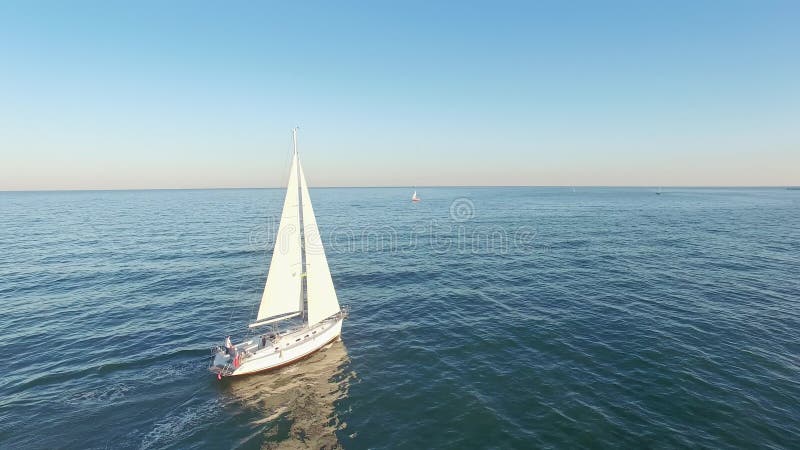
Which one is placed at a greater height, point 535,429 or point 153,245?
point 153,245

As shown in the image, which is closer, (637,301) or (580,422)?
(580,422)

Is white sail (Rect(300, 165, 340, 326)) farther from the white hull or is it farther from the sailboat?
the white hull

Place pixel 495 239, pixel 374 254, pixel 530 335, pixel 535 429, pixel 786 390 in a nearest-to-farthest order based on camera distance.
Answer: pixel 535 429 → pixel 786 390 → pixel 530 335 → pixel 374 254 → pixel 495 239

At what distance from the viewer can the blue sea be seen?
790 inches

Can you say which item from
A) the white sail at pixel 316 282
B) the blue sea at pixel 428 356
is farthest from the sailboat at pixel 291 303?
the blue sea at pixel 428 356

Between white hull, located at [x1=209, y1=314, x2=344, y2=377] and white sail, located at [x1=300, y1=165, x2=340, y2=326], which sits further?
white sail, located at [x1=300, y1=165, x2=340, y2=326]

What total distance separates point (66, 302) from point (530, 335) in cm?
4989

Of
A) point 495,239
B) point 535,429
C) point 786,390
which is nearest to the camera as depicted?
point 535,429

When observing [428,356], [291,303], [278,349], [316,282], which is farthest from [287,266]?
[428,356]

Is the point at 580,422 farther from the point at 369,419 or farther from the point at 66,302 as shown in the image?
the point at 66,302

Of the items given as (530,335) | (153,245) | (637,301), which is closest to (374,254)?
(530,335)

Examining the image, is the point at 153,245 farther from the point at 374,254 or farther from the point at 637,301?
the point at 637,301

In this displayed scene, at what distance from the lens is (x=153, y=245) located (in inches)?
2606

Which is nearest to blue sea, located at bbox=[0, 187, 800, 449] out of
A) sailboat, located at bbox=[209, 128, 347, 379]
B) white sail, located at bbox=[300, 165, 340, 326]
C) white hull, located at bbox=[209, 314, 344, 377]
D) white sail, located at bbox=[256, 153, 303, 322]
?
white hull, located at bbox=[209, 314, 344, 377]
